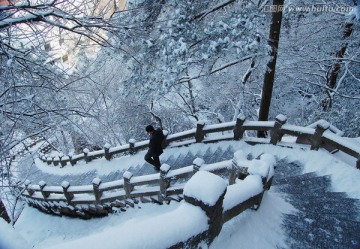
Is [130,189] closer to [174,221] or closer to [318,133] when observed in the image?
[174,221]

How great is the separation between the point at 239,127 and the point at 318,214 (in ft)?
14.1

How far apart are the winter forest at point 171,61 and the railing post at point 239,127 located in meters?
1.25

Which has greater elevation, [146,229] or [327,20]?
[327,20]

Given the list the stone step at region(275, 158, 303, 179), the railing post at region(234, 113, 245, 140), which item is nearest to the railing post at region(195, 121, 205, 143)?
the railing post at region(234, 113, 245, 140)

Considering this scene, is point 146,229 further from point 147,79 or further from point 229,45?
point 147,79

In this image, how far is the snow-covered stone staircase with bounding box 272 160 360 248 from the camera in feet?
13.7

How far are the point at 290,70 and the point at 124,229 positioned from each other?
14.4 m

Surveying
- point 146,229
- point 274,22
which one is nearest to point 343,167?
point 274,22

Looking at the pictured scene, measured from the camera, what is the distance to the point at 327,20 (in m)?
12.7

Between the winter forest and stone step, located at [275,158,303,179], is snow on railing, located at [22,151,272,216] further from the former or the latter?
stone step, located at [275,158,303,179]

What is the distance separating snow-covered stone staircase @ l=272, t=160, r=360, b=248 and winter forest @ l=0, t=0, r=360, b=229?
154 inches

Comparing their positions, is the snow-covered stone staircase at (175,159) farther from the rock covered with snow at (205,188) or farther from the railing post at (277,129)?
the rock covered with snow at (205,188)

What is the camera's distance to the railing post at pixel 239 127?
861 cm

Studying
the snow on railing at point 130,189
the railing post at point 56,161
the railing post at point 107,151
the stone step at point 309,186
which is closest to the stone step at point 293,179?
the stone step at point 309,186
